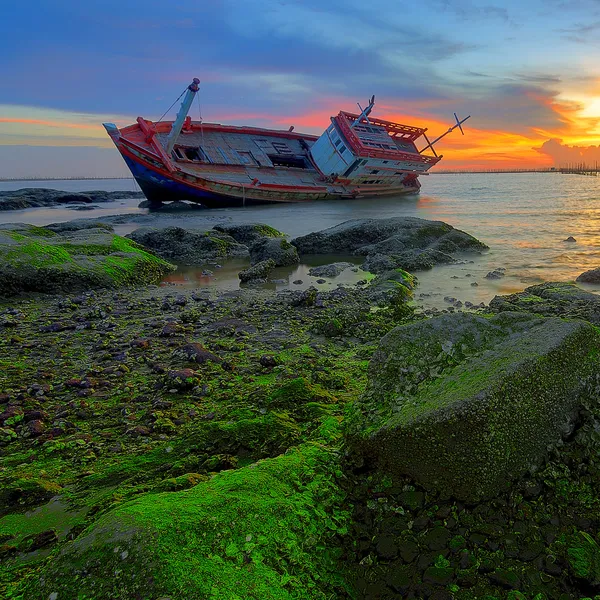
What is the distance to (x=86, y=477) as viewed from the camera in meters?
3.46

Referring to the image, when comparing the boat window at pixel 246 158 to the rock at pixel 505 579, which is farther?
the boat window at pixel 246 158

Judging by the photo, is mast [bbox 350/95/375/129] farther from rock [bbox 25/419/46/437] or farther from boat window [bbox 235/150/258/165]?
rock [bbox 25/419/46/437]

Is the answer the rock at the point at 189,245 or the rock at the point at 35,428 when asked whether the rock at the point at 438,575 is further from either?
the rock at the point at 189,245

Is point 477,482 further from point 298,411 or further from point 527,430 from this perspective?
point 298,411

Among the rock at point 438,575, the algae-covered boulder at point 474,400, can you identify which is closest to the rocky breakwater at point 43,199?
the algae-covered boulder at point 474,400

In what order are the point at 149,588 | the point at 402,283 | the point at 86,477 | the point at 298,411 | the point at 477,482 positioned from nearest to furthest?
the point at 149,588
the point at 477,482
the point at 86,477
the point at 298,411
the point at 402,283

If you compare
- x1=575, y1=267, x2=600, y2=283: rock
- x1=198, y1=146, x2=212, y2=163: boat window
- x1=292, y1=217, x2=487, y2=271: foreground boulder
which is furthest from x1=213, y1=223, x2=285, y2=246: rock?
x1=198, y1=146, x2=212, y2=163: boat window

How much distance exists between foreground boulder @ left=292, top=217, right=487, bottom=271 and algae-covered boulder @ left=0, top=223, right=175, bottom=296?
609 centimetres

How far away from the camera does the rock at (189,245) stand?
1534 cm

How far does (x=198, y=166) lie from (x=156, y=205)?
5319 mm

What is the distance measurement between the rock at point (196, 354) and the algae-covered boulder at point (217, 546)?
9.40ft

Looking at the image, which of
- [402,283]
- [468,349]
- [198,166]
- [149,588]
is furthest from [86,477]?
[198,166]

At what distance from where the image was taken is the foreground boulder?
15.3 meters

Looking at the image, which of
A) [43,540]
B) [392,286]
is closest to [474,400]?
[43,540]
